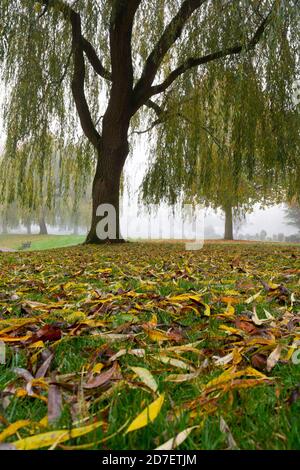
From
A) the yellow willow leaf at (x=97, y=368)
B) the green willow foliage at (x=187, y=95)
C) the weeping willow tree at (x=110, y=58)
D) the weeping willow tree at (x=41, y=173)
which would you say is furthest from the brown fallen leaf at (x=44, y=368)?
the weeping willow tree at (x=41, y=173)

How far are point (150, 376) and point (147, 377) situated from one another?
11 mm

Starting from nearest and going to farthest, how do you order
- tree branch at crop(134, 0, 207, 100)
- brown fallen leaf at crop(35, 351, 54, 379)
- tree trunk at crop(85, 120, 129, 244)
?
brown fallen leaf at crop(35, 351, 54, 379)
tree branch at crop(134, 0, 207, 100)
tree trunk at crop(85, 120, 129, 244)

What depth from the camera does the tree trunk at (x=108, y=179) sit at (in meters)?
10.1

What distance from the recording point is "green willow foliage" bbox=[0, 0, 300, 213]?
25.7 ft

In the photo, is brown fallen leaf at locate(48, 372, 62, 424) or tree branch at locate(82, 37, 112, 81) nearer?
brown fallen leaf at locate(48, 372, 62, 424)

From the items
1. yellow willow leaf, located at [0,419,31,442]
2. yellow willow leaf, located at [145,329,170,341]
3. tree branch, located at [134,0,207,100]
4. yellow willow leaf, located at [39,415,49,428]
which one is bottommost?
yellow willow leaf, located at [39,415,49,428]

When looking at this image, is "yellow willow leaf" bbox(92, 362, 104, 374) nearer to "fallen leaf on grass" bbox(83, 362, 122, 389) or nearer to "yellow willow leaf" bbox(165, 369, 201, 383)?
"fallen leaf on grass" bbox(83, 362, 122, 389)

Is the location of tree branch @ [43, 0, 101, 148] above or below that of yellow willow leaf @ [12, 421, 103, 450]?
above

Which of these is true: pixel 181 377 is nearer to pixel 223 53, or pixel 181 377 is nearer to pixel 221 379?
pixel 221 379

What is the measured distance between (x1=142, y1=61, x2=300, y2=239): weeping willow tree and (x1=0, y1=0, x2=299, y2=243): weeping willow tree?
154 mm

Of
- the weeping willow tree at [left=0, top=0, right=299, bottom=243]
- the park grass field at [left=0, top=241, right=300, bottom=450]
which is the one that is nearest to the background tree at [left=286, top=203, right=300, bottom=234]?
the weeping willow tree at [left=0, top=0, right=299, bottom=243]

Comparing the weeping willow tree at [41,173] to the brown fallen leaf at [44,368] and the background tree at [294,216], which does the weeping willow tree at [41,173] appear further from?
the background tree at [294,216]

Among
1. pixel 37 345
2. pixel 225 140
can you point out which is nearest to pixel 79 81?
pixel 225 140

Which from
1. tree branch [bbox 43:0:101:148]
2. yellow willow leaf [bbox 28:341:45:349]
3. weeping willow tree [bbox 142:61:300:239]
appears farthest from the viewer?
tree branch [bbox 43:0:101:148]
